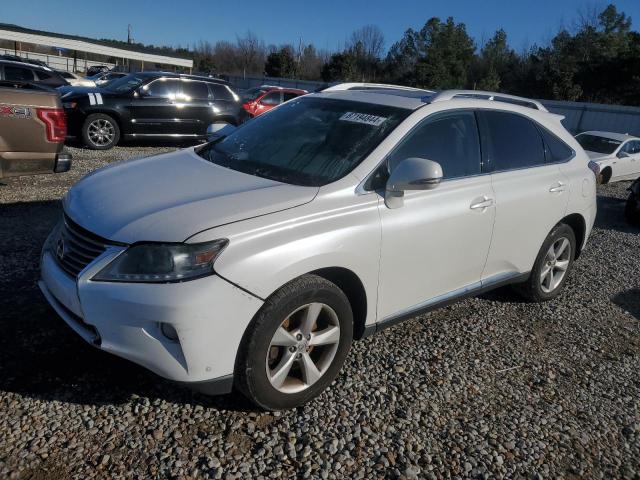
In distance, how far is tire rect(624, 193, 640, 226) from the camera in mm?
9062

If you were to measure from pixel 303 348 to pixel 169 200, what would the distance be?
3.47 ft

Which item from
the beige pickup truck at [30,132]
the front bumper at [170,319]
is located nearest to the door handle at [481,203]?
the front bumper at [170,319]

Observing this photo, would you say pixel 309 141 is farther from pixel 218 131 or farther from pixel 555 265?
pixel 555 265

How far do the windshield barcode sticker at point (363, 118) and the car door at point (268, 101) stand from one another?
13.6 meters

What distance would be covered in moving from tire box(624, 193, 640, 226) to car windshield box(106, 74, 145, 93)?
9.66 metres

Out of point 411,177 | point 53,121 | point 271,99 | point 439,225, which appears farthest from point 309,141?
point 271,99

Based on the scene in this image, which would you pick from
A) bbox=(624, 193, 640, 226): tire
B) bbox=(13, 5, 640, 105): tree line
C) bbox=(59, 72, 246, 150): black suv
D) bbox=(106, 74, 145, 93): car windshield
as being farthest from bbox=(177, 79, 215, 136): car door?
bbox=(13, 5, 640, 105): tree line

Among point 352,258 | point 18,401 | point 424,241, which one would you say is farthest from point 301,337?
point 18,401

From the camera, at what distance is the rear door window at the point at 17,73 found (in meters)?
13.7

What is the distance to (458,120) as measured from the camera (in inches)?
148

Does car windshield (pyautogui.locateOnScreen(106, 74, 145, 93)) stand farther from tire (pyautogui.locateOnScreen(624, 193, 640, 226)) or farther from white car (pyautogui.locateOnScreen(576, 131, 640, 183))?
white car (pyautogui.locateOnScreen(576, 131, 640, 183))

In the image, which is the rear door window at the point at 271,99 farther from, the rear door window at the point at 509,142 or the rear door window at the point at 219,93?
the rear door window at the point at 509,142

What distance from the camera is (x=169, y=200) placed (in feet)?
9.25

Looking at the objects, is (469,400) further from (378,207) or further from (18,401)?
(18,401)
